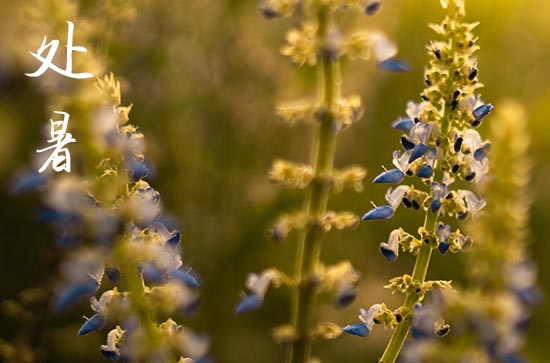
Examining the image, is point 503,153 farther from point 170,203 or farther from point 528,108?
point 528,108

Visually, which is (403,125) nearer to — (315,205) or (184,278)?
(315,205)

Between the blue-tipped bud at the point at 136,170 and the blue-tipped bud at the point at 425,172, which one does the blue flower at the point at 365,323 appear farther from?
the blue-tipped bud at the point at 136,170

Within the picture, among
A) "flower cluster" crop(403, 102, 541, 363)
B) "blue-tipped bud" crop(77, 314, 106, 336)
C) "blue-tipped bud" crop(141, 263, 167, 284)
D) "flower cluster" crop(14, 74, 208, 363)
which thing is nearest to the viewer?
"flower cluster" crop(403, 102, 541, 363)

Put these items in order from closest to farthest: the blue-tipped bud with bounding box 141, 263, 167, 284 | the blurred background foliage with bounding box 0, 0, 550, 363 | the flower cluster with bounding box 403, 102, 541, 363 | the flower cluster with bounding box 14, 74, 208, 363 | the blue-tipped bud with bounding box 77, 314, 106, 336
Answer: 1. the flower cluster with bounding box 403, 102, 541, 363
2. the flower cluster with bounding box 14, 74, 208, 363
3. the blue-tipped bud with bounding box 141, 263, 167, 284
4. the blue-tipped bud with bounding box 77, 314, 106, 336
5. the blurred background foliage with bounding box 0, 0, 550, 363

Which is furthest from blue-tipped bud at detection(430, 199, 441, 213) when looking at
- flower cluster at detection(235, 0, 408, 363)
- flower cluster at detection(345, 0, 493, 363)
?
flower cluster at detection(235, 0, 408, 363)

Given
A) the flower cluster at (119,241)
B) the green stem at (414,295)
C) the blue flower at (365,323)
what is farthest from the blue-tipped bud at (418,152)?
the flower cluster at (119,241)

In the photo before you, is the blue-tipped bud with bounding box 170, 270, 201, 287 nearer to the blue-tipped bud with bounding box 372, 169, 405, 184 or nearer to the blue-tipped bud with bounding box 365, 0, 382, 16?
the blue-tipped bud with bounding box 372, 169, 405, 184
